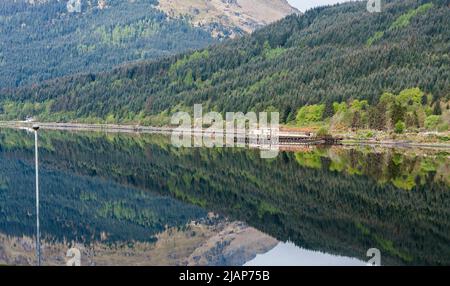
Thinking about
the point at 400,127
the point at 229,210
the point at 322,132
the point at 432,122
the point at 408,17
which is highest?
the point at 408,17

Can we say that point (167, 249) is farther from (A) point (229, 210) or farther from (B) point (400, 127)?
(B) point (400, 127)

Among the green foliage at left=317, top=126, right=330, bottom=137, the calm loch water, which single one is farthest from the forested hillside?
the calm loch water

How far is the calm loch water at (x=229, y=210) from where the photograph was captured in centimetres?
3456

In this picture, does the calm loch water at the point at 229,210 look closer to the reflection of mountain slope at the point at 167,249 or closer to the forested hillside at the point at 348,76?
the reflection of mountain slope at the point at 167,249

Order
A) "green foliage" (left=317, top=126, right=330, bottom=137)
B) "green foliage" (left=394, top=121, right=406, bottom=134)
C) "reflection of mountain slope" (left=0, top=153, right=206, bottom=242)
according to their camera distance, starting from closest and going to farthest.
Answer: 1. "reflection of mountain slope" (left=0, top=153, right=206, bottom=242)
2. "green foliage" (left=394, top=121, right=406, bottom=134)
3. "green foliage" (left=317, top=126, right=330, bottom=137)

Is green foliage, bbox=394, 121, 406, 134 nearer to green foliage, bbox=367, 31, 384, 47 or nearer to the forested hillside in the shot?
the forested hillside

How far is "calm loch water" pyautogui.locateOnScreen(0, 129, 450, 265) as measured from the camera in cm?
3456

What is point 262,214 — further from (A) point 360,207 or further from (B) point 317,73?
(B) point 317,73

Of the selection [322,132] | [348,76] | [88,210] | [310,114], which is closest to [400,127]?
[322,132]

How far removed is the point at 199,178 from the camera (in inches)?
Result: 2518

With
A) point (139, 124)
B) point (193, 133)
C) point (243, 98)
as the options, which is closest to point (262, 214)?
point (193, 133)

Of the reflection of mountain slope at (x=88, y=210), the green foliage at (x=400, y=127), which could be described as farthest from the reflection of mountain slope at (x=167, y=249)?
the green foliage at (x=400, y=127)

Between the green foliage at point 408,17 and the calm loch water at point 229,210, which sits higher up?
the green foliage at point 408,17

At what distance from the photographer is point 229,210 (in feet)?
156
